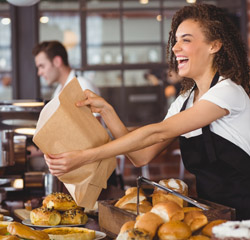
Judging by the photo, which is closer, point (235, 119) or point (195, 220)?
point (195, 220)

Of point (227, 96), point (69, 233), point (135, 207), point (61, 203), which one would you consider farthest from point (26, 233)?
point (227, 96)

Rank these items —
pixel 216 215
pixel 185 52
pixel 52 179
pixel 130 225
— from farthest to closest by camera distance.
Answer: pixel 52 179 < pixel 185 52 < pixel 216 215 < pixel 130 225

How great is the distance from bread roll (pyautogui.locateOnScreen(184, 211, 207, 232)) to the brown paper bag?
0.44m

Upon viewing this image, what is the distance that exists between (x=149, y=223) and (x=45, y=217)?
0.59 meters

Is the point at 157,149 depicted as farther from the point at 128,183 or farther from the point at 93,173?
the point at 128,183

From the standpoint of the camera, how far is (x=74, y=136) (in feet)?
5.19

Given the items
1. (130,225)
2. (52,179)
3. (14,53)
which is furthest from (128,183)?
(130,225)

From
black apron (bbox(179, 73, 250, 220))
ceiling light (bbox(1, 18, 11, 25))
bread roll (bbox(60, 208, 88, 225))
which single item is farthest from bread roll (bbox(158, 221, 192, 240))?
ceiling light (bbox(1, 18, 11, 25))

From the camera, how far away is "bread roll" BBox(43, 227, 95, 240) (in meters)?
1.45

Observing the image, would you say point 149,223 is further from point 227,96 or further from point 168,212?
point 227,96

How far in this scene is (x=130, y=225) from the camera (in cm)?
126

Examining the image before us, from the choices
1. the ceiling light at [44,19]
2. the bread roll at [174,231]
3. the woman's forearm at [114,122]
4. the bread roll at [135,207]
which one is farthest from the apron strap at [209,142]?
the ceiling light at [44,19]

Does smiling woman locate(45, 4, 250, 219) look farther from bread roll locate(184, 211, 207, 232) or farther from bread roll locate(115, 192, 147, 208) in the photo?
bread roll locate(184, 211, 207, 232)

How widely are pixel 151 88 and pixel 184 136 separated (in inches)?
147
